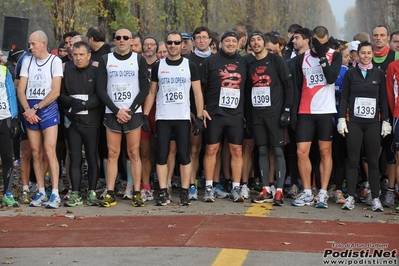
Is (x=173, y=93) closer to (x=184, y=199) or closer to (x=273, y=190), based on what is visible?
(x=184, y=199)

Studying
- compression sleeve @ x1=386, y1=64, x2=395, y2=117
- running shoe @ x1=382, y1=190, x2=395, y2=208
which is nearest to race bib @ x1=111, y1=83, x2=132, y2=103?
compression sleeve @ x1=386, y1=64, x2=395, y2=117

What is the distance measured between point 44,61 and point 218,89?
2.41m

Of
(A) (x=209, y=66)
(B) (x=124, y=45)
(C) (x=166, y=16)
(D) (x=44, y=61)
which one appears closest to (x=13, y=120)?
(D) (x=44, y=61)

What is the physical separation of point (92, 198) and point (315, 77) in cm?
344

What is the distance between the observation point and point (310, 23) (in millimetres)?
110938

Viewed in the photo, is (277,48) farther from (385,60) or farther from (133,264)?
(133,264)

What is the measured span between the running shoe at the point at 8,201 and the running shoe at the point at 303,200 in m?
3.78

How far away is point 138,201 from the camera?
11109 mm

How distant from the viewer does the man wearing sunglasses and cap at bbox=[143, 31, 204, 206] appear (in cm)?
1119

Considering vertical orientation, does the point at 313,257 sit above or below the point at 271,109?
below

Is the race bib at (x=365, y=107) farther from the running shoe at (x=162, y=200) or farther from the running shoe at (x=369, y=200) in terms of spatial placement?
the running shoe at (x=162, y=200)

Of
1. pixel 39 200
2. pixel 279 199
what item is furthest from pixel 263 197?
pixel 39 200

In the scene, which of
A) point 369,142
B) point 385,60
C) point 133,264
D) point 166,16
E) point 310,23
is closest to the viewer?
point 133,264

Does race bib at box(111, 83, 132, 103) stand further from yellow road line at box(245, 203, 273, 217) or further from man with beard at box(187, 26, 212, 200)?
yellow road line at box(245, 203, 273, 217)
